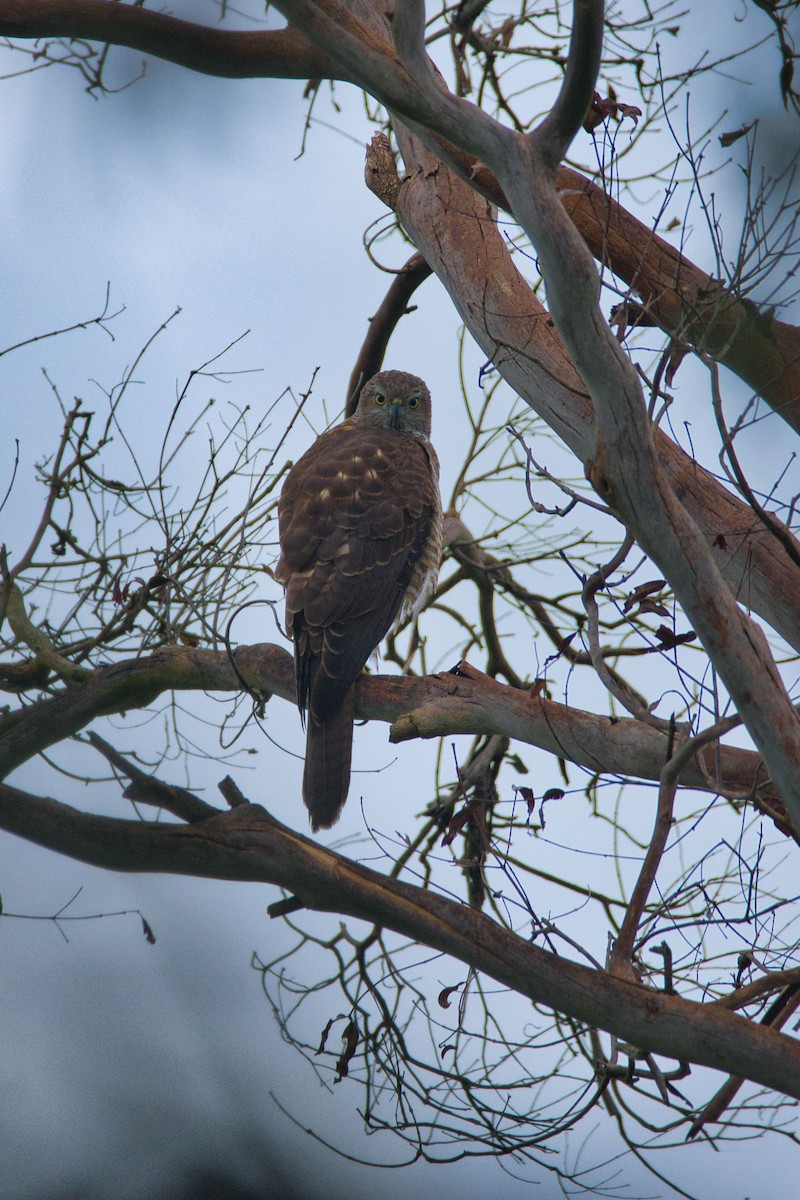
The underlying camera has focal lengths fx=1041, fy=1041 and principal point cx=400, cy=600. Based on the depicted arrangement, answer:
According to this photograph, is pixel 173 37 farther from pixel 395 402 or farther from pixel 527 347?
pixel 395 402

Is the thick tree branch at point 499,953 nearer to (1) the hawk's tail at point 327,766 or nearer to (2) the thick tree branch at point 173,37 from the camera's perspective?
(1) the hawk's tail at point 327,766

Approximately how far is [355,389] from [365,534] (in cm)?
143

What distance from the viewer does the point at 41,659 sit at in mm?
2857

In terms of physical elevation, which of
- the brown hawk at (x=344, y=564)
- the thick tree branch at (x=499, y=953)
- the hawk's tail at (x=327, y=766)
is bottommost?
the thick tree branch at (x=499, y=953)

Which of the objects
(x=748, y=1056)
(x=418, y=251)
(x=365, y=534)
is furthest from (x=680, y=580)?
(x=418, y=251)

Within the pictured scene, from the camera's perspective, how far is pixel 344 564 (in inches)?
156

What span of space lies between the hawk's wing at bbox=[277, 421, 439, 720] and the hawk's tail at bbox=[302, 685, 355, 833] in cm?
5

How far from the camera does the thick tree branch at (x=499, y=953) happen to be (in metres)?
2.38

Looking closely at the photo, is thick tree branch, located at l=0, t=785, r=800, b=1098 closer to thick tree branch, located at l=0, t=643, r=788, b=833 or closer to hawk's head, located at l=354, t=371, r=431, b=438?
thick tree branch, located at l=0, t=643, r=788, b=833


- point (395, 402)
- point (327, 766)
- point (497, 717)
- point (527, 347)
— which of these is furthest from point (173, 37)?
point (395, 402)

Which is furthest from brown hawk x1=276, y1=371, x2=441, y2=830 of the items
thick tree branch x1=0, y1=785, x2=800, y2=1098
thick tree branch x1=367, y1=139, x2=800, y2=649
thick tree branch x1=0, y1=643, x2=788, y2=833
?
thick tree branch x1=0, y1=785, x2=800, y2=1098

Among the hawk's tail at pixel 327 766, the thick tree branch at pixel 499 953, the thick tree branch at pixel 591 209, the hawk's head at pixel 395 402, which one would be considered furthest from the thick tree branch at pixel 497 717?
the hawk's head at pixel 395 402

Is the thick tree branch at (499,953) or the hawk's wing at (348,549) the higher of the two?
the hawk's wing at (348,549)

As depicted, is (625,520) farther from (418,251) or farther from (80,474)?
(418,251)
